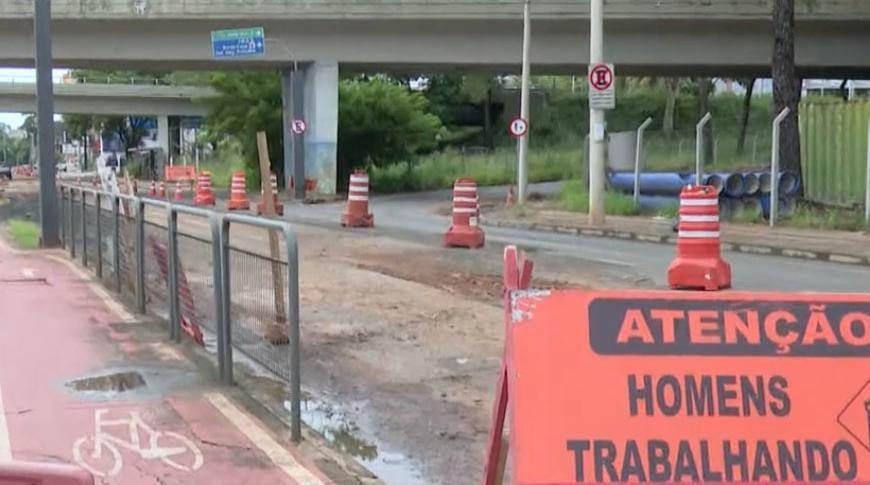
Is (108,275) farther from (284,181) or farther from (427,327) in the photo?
Result: (284,181)

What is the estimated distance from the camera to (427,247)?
18406 mm

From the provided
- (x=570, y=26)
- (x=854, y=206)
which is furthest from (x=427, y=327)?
(x=570, y=26)

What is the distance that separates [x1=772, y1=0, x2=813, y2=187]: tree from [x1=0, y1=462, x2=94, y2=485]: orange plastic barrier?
2276cm

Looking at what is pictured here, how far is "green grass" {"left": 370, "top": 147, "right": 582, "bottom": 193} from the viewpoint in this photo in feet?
157

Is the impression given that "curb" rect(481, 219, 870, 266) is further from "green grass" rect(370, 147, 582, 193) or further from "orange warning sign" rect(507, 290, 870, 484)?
"green grass" rect(370, 147, 582, 193)

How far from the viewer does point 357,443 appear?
21.4ft

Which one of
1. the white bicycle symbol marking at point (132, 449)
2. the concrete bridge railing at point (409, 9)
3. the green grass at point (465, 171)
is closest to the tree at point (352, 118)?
the green grass at point (465, 171)

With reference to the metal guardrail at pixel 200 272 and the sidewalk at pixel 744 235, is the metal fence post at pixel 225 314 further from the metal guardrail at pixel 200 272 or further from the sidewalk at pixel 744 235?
the sidewalk at pixel 744 235

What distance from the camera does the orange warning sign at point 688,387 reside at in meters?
3.73

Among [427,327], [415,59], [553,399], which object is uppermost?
[415,59]

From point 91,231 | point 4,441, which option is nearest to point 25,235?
point 91,231

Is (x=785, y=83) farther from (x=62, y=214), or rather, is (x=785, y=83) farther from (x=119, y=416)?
(x=119, y=416)

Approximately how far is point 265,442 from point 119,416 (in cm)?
118

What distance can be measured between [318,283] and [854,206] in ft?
46.2
